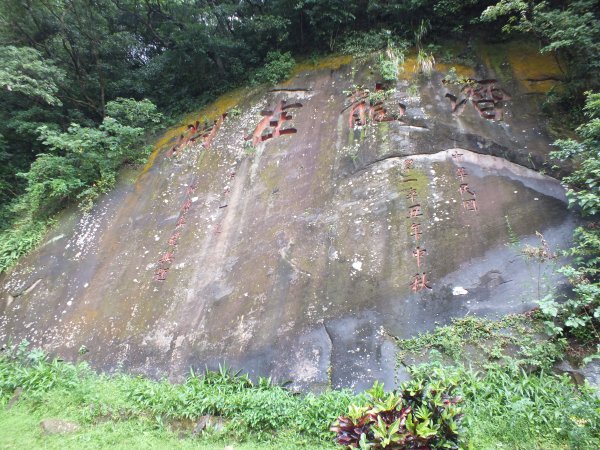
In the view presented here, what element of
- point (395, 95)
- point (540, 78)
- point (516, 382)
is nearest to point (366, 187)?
point (395, 95)

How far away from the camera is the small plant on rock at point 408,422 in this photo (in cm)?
219

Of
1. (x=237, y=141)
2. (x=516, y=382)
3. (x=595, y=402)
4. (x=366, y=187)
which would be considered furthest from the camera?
(x=237, y=141)

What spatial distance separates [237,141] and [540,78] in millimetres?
5028

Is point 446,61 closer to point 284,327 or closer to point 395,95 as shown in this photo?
point 395,95

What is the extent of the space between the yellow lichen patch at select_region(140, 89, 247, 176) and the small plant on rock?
6.95 metres

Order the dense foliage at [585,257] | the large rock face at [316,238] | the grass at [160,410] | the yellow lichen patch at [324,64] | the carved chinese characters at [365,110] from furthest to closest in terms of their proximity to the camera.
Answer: the yellow lichen patch at [324,64]
the carved chinese characters at [365,110]
the large rock face at [316,238]
the grass at [160,410]
the dense foliage at [585,257]

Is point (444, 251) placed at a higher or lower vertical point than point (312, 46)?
lower

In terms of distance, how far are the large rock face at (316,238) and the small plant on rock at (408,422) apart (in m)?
1.34

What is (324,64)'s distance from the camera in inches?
304

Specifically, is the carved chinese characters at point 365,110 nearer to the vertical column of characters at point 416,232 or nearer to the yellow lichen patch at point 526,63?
the vertical column of characters at point 416,232

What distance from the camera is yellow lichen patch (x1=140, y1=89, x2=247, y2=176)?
26.7 ft

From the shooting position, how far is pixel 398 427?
2.22 metres

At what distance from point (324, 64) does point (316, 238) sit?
4341 millimetres

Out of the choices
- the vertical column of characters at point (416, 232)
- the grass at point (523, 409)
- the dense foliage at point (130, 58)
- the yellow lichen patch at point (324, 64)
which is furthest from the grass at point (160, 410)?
the yellow lichen patch at point (324, 64)
